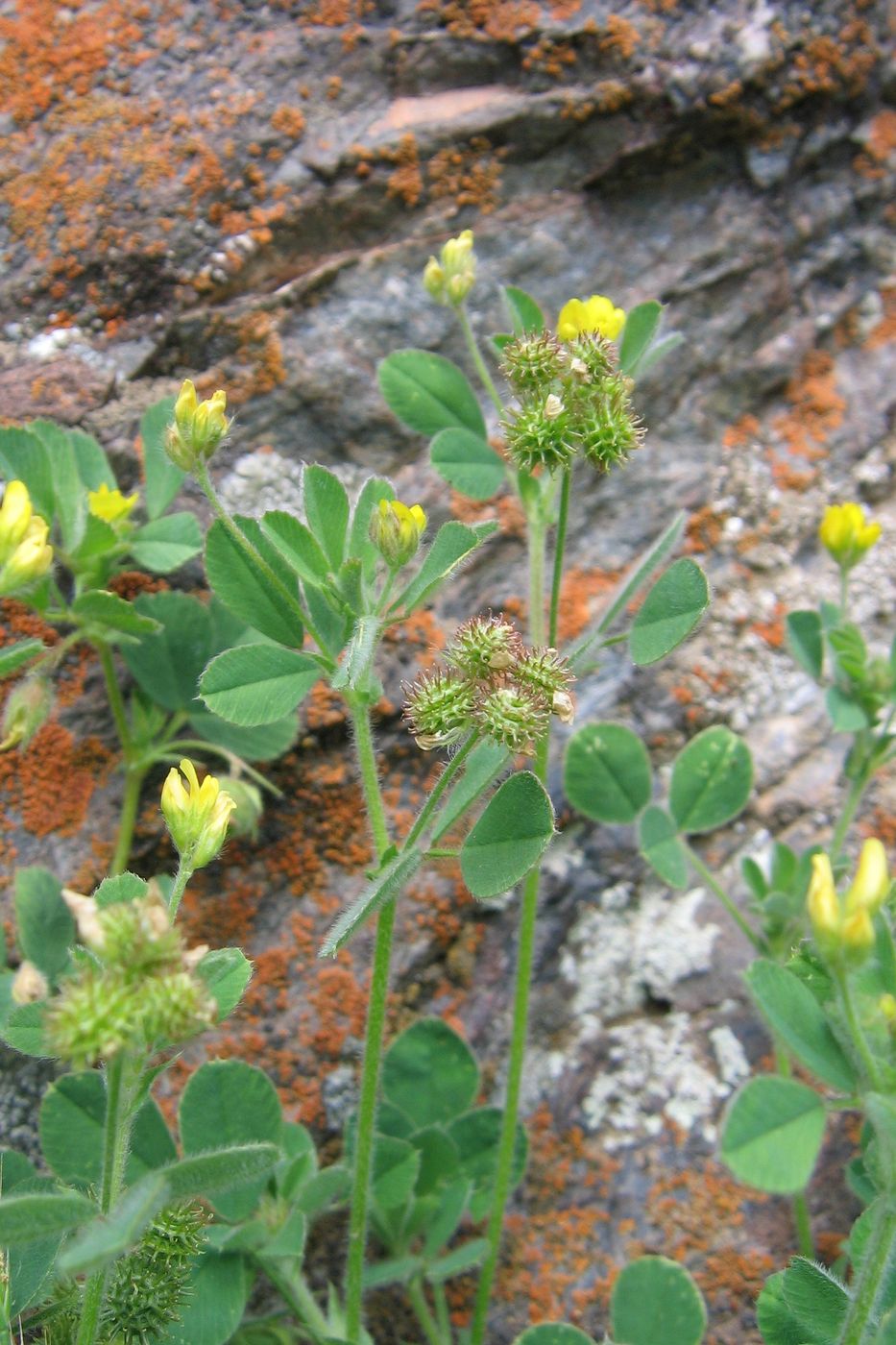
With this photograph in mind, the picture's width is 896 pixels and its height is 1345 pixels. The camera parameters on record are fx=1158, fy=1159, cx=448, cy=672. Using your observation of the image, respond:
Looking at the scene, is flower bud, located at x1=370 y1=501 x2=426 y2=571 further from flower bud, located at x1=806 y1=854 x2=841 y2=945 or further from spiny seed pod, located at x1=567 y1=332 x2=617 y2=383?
flower bud, located at x1=806 y1=854 x2=841 y2=945

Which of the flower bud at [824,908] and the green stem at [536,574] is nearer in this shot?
the flower bud at [824,908]

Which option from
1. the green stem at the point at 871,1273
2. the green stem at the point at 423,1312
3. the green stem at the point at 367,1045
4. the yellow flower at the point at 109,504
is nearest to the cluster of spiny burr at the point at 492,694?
the green stem at the point at 367,1045

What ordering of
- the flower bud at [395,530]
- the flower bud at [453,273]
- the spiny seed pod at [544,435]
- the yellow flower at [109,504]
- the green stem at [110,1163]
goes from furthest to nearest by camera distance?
the flower bud at [453,273] → the yellow flower at [109,504] → the spiny seed pod at [544,435] → the flower bud at [395,530] → the green stem at [110,1163]

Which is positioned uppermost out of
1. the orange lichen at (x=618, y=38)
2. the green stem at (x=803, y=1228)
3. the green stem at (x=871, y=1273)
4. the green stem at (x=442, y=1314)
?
the orange lichen at (x=618, y=38)

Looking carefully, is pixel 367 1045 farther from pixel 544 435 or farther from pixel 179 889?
pixel 544 435

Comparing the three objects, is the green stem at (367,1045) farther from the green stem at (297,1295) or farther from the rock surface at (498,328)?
the rock surface at (498,328)

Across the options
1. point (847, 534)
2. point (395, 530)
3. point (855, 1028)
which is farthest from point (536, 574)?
point (855, 1028)
